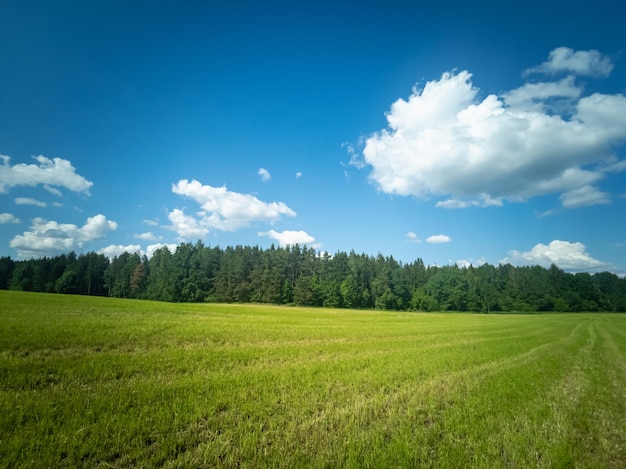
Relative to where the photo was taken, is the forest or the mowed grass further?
the forest

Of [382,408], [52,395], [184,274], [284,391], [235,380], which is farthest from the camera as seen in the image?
[184,274]

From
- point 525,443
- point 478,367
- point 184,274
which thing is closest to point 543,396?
point 478,367

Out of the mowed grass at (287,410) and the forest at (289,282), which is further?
the forest at (289,282)

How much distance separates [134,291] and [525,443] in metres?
121

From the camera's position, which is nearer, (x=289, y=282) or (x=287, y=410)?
(x=287, y=410)

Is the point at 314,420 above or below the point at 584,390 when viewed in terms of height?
above

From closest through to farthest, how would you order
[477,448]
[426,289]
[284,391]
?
[477,448], [284,391], [426,289]

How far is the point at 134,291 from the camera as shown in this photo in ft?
339

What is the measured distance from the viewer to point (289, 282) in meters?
103

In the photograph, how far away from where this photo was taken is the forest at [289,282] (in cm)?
9844

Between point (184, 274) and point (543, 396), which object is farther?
point (184, 274)

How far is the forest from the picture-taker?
9844cm

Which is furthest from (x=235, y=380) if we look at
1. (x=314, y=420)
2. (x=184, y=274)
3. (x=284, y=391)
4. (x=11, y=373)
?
(x=184, y=274)

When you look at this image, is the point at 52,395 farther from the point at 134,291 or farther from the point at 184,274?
the point at 134,291
